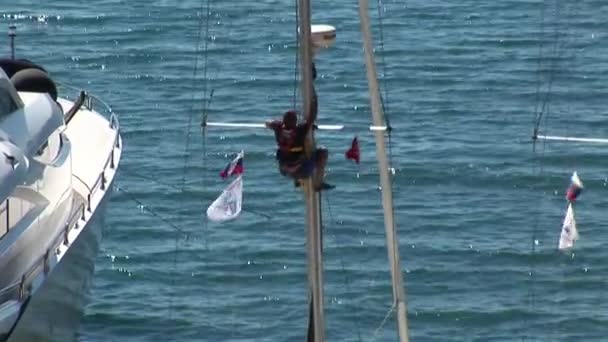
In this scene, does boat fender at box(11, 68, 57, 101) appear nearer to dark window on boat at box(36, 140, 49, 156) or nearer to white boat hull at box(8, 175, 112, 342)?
dark window on boat at box(36, 140, 49, 156)

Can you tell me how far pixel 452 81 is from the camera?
162 feet

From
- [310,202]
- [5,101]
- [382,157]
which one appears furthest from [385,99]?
[310,202]

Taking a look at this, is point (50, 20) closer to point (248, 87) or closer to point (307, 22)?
point (248, 87)

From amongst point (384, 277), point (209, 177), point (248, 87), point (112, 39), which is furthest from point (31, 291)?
point (112, 39)

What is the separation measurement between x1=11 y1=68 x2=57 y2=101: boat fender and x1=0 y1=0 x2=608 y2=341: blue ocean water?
3889 mm

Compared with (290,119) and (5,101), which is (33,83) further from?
(290,119)

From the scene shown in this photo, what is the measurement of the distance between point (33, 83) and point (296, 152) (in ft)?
39.2

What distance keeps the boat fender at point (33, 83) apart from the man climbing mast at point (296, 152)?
11547mm

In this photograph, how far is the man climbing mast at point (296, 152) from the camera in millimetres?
22656

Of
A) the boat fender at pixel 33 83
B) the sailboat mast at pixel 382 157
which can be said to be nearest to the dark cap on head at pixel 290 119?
the sailboat mast at pixel 382 157

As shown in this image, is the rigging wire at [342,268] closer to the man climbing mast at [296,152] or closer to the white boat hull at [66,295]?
the white boat hull at [66,295]

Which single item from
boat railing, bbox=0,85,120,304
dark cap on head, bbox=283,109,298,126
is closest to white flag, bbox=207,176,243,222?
dark cap on head, bbox=283,109,298,126

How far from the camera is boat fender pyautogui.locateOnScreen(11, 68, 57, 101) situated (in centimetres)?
3384

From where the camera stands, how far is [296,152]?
22781 millimetres
